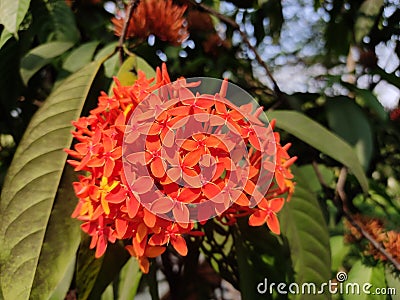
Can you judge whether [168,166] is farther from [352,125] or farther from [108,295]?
[352,125]

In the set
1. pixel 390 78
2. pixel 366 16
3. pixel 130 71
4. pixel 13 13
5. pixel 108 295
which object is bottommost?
pixel 108 295

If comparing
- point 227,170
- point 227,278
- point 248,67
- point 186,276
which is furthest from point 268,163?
point 248,67

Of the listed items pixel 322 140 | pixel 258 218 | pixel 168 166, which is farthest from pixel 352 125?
pixel 168 166

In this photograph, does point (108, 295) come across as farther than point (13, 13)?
Yes

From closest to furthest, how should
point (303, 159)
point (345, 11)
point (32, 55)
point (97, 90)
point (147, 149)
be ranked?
1. point (147, 149)
2. point (97, 90)
3. point (32, 55)
4. point (303, 159)
5. point (345, 11)

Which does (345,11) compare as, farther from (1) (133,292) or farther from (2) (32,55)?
(1) (133,292)

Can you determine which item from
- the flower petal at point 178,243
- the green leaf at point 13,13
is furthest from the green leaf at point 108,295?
the green leaf at point 13,13

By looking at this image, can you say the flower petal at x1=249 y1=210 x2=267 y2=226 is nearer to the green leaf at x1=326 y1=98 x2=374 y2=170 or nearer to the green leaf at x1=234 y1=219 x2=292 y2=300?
the green leaf at x1=234 y1=219 x2=292 y2=300
